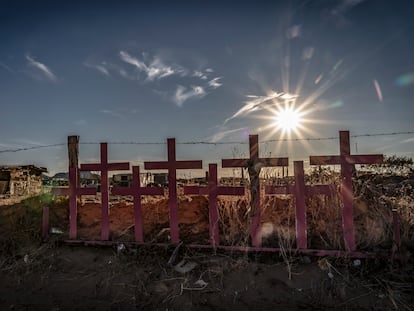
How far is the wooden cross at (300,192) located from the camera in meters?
5.27

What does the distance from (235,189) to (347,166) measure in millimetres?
1774

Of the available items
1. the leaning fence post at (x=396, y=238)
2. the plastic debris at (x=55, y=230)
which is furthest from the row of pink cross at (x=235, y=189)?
the leaning fence post at (x=396, y=238)

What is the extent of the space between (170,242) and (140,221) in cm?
64

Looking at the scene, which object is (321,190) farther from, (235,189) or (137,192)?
(137,192)

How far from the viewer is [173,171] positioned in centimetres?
581

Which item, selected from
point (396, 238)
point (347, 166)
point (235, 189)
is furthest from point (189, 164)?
point (396, 238)

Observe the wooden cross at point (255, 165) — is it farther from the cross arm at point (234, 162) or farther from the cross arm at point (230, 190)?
the cross arm at point (230, 190)

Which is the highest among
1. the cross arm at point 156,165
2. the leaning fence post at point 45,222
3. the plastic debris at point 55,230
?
the cross arm at point 156,165

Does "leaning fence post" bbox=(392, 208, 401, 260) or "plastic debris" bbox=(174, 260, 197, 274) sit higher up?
"leaning fence post" bbox=(392, 208, 401, 260)

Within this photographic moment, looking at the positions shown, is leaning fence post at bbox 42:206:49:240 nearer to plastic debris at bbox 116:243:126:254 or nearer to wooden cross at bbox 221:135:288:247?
plastic debris at bbox 116:243:126:254

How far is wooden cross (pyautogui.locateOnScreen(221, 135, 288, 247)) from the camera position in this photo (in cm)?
533

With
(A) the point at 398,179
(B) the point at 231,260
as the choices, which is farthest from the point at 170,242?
(A) the point at 398,179

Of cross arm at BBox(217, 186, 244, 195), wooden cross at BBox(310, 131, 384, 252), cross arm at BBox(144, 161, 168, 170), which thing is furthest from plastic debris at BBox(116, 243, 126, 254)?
wooden cross at BBox(310, 131, 384, 252)

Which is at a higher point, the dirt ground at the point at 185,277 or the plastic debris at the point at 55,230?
the plastic debris at the point at 55,230
